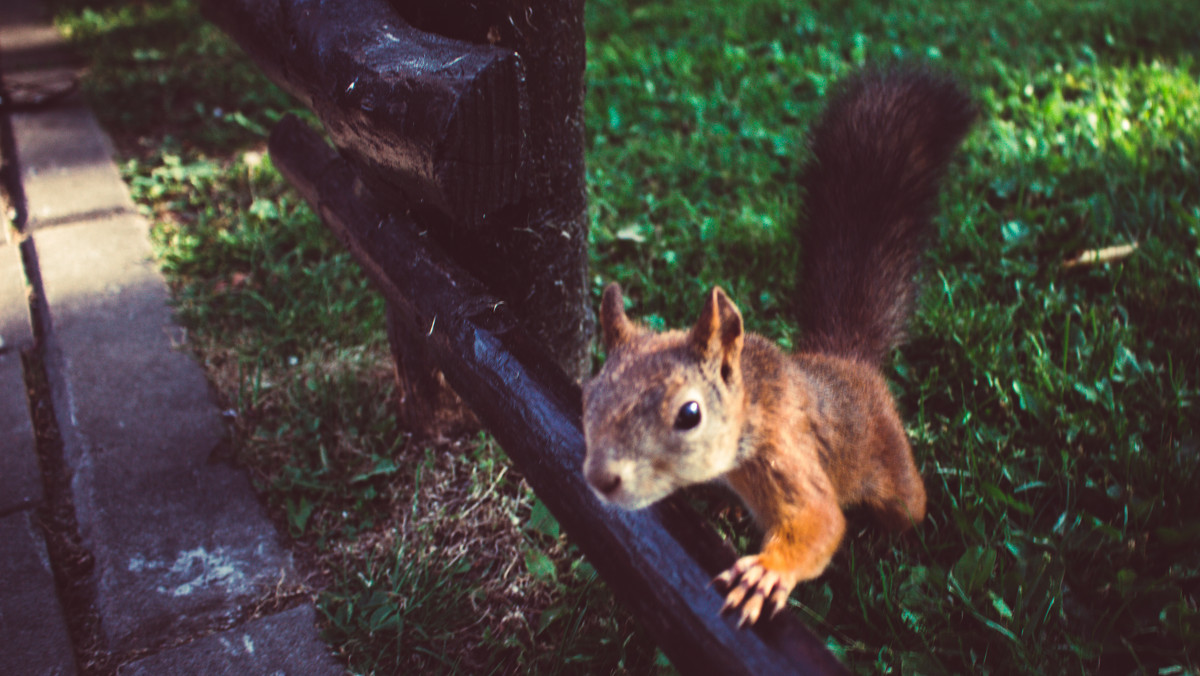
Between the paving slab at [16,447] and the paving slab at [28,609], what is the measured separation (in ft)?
0.12

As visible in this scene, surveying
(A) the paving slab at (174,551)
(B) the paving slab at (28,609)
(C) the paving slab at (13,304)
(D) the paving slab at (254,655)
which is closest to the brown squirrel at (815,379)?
(D) the paving slab at (254,655)

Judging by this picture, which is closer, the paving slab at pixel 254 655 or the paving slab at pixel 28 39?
the paving slab at pixel 254 655

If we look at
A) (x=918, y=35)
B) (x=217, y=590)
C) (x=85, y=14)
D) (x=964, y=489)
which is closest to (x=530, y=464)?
(x=217, y=590)

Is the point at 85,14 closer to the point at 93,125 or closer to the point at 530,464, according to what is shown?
the point at 93,125

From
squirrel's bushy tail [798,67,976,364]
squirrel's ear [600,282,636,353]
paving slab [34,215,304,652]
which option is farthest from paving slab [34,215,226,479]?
squirrel's bushy tail [798,67,976,364]

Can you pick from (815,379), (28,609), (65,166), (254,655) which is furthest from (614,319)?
(65,166)

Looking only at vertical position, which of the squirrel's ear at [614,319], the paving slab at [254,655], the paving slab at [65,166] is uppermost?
the squirrel's ear at [614,319]

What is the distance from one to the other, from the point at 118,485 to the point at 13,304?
0.99 meters

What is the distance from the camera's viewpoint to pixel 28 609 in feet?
4.98

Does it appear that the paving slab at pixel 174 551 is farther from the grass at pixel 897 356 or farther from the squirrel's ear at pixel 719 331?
Result: the squirrel's ear at pixel 719 331

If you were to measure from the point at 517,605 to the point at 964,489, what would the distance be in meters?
0.93

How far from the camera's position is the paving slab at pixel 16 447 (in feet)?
5.79

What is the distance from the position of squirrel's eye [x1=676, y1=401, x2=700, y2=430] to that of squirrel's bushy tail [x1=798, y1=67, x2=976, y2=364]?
0.66 m

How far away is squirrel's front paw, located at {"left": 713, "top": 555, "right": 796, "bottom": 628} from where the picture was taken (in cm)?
92
